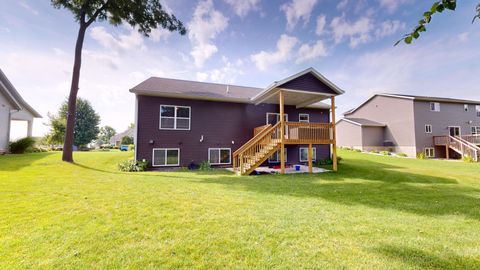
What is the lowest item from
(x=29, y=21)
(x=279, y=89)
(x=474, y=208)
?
(x=474, y=208)

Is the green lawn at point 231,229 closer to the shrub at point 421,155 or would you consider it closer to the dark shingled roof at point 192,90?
the dark shingled roof at point 192,90

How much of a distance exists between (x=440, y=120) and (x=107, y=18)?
1330 inches

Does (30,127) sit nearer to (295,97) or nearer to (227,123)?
(227,123)

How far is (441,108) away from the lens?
23.2 meters

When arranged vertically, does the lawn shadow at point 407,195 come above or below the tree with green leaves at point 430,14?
below

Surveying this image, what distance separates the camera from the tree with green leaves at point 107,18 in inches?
450

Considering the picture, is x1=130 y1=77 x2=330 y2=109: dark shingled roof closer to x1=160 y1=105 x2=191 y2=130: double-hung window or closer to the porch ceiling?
x1=160 y1=105 x2=191 y2=130: double-hung window

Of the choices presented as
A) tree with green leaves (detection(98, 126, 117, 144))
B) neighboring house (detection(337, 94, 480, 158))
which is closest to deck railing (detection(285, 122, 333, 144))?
neighboring house (detection(337, 94, 480, 158))

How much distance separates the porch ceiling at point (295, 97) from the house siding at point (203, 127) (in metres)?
0.93

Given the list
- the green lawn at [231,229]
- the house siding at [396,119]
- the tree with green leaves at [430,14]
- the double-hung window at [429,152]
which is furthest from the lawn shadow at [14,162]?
the double-hung window at [429,152]

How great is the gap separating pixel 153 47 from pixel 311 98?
11.3 m

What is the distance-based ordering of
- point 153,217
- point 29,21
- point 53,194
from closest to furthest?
point 153,217 < point 53,194 < point 29,21

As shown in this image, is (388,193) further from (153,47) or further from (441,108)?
(441,108)

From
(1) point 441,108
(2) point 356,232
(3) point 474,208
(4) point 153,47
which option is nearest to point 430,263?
(2) point 356,232
